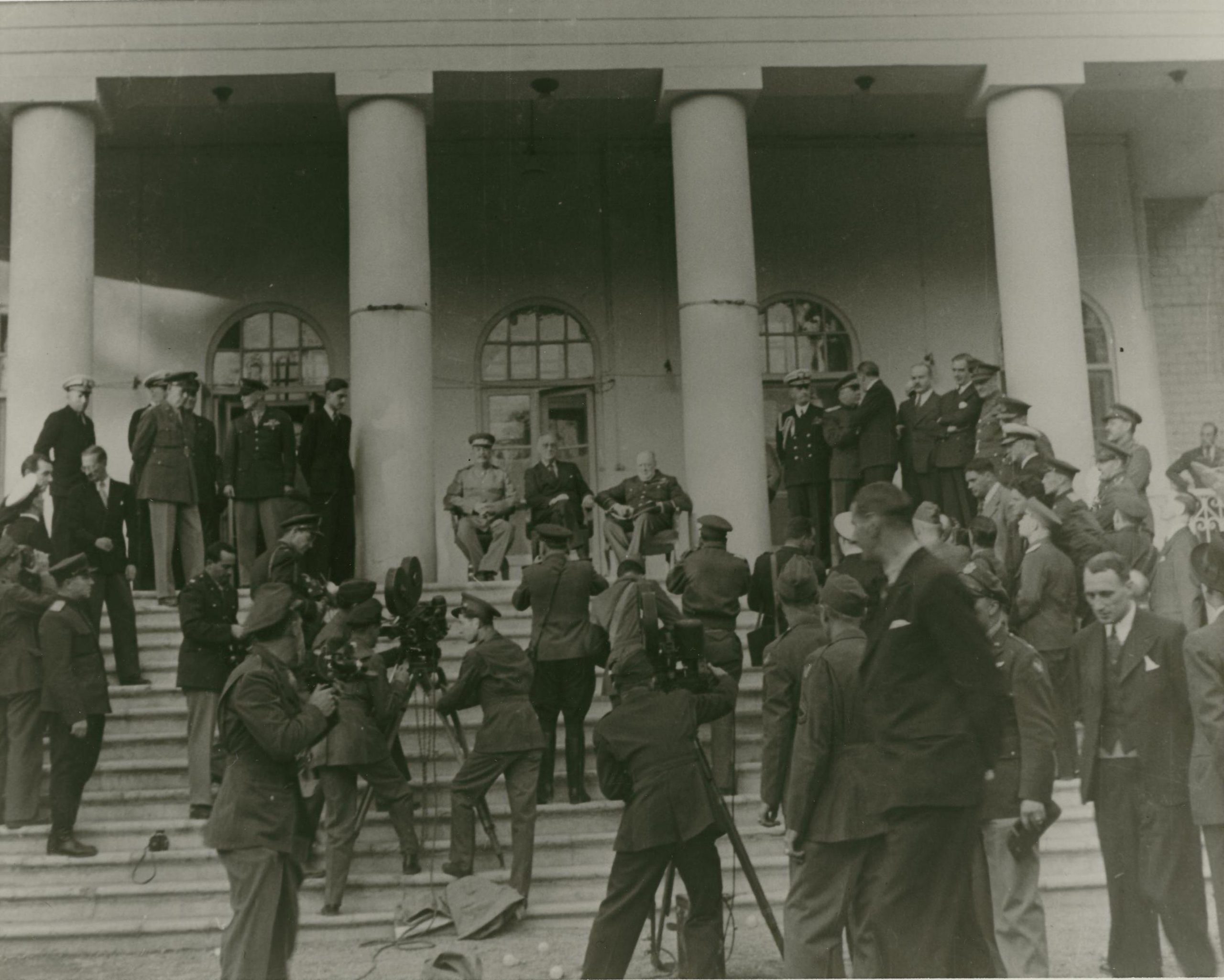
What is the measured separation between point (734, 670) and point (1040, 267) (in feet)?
21.9

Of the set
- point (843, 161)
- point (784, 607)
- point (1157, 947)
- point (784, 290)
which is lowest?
point (1157, 947)

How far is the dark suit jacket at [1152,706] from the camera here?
6109 mm

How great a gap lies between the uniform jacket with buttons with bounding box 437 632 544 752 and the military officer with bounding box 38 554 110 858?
2.30 m

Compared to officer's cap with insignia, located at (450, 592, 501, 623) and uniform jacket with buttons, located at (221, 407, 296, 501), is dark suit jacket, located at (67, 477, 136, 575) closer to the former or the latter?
uniform jacket with buttons, located at (221, 407, 296, 501)

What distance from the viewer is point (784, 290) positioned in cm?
1722

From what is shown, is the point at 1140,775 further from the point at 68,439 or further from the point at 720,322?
the point at 68,439

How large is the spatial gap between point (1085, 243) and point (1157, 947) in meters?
13.5

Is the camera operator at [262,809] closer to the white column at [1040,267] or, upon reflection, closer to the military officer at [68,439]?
the military officer at [68,439]

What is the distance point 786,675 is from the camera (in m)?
7.11

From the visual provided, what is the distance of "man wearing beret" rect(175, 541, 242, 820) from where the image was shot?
337 inches

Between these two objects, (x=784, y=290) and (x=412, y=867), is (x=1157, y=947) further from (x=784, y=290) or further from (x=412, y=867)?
(x=784, y=290)

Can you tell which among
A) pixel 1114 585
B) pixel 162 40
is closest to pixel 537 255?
pixel 162 40

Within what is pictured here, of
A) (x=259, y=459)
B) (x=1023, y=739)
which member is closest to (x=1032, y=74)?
(x=259, y=459)

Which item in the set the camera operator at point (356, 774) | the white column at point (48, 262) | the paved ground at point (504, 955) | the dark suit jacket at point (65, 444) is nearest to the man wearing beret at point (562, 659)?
the camera operator at point (356, 774)
